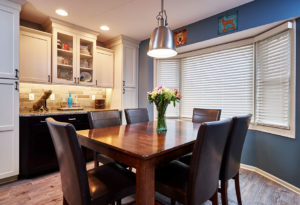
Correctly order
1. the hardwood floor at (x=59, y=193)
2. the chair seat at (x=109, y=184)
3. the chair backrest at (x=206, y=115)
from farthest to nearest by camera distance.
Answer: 1. the chair backrest at (x=206, y=115)
2. the hardwood floor at (x=59, y=193)
3. the chair seat at (x=109, y=184)

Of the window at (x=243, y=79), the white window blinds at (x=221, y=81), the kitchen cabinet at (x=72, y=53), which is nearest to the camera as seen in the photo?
the window at (x=243, y=79)

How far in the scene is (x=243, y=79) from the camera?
2758mm

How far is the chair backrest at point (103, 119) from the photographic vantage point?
1966 millimetres

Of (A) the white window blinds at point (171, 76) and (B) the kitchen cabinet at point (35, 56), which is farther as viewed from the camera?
(A) the white window blinds at point (171, 76)

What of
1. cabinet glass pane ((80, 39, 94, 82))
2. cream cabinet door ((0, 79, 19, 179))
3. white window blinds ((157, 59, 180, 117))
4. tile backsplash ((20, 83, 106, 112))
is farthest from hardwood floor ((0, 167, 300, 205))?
cabinet glass pane ((80, 39, 94, 82))

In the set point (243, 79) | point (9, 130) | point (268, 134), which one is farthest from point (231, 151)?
point (9, 130)

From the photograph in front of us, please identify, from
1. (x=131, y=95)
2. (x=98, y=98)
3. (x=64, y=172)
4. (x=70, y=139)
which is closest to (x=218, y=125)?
(x=70, y=139)

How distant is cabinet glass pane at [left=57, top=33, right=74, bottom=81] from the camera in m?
3.00

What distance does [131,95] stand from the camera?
3.81 meters

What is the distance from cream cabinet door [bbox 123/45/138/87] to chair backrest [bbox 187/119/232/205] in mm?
2807

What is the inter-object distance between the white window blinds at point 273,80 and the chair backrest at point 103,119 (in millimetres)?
2164

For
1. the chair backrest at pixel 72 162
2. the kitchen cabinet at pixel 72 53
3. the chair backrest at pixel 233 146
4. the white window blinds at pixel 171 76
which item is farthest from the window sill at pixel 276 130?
the kitchen cabinet at pixel 72 53

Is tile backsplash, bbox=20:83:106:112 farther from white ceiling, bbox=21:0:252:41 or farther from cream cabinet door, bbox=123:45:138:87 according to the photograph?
white ceiling, bbox=21:0:252:41

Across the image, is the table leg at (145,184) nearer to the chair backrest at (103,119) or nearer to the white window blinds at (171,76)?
the chair backrest at (103,119)
